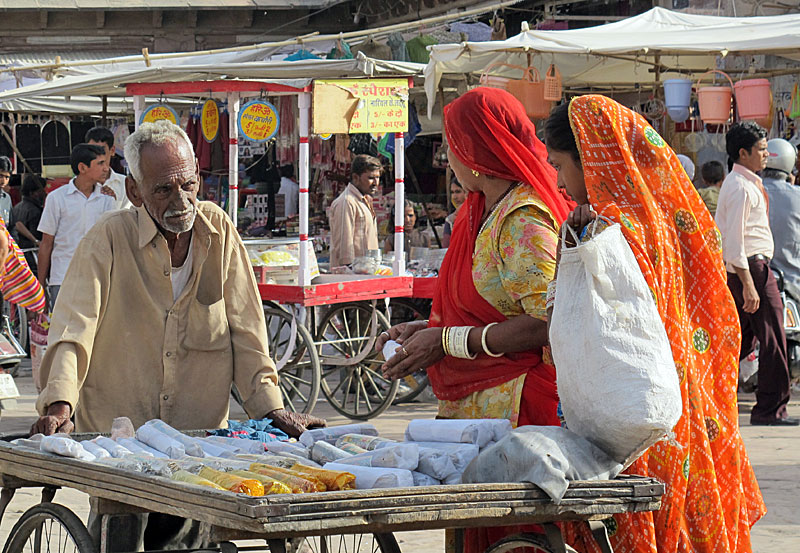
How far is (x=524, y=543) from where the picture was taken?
2965 mm

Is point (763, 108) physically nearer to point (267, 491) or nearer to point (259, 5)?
point (267, 491)

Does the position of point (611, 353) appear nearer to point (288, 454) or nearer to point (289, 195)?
point (288, 454)

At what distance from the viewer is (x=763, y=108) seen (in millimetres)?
9422

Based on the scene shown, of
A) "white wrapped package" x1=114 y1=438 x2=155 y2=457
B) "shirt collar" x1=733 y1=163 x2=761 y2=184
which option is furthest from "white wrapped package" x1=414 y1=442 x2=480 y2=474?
"shirt collar" x1=733 y1=163 x2=761 y2=184

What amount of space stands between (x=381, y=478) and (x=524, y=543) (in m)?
0.49

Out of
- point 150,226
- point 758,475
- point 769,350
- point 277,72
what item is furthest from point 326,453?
point 277,72

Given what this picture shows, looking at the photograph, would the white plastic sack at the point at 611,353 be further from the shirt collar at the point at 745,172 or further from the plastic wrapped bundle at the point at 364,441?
the shirt collar at the point at 745,172

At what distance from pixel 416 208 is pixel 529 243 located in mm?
9768

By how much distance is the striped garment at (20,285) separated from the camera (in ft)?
25.3

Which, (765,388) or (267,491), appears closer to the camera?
(267,491)

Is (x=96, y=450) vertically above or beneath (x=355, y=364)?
above

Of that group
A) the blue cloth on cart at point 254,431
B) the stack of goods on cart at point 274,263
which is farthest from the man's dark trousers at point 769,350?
the blue cloth on cart at point 254,431

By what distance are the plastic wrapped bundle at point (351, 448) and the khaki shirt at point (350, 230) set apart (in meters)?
6.38

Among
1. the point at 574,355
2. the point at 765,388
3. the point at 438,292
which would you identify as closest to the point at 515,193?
the point at 438,292
